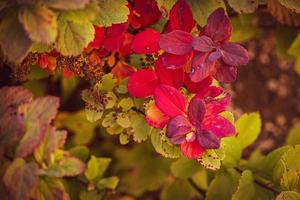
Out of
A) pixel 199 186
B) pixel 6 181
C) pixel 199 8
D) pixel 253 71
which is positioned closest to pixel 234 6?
pixel 199 8

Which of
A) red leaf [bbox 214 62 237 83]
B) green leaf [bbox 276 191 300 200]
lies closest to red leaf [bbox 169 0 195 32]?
red leaf [bbox 214 62 237 83]

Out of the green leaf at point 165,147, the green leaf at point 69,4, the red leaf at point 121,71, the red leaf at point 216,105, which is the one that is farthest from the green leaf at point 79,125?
the green leaf at point 69,4

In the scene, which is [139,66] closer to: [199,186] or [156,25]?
[156,25]

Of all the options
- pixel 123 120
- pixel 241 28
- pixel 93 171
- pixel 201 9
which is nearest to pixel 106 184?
pixel 93 171

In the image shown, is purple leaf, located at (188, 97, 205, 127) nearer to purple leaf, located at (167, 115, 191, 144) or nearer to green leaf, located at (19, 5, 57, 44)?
purple leaf, located at (167, 115, 191, 144)

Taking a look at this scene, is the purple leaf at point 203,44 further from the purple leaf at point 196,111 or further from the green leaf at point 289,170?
the green leaf at point 289,170
